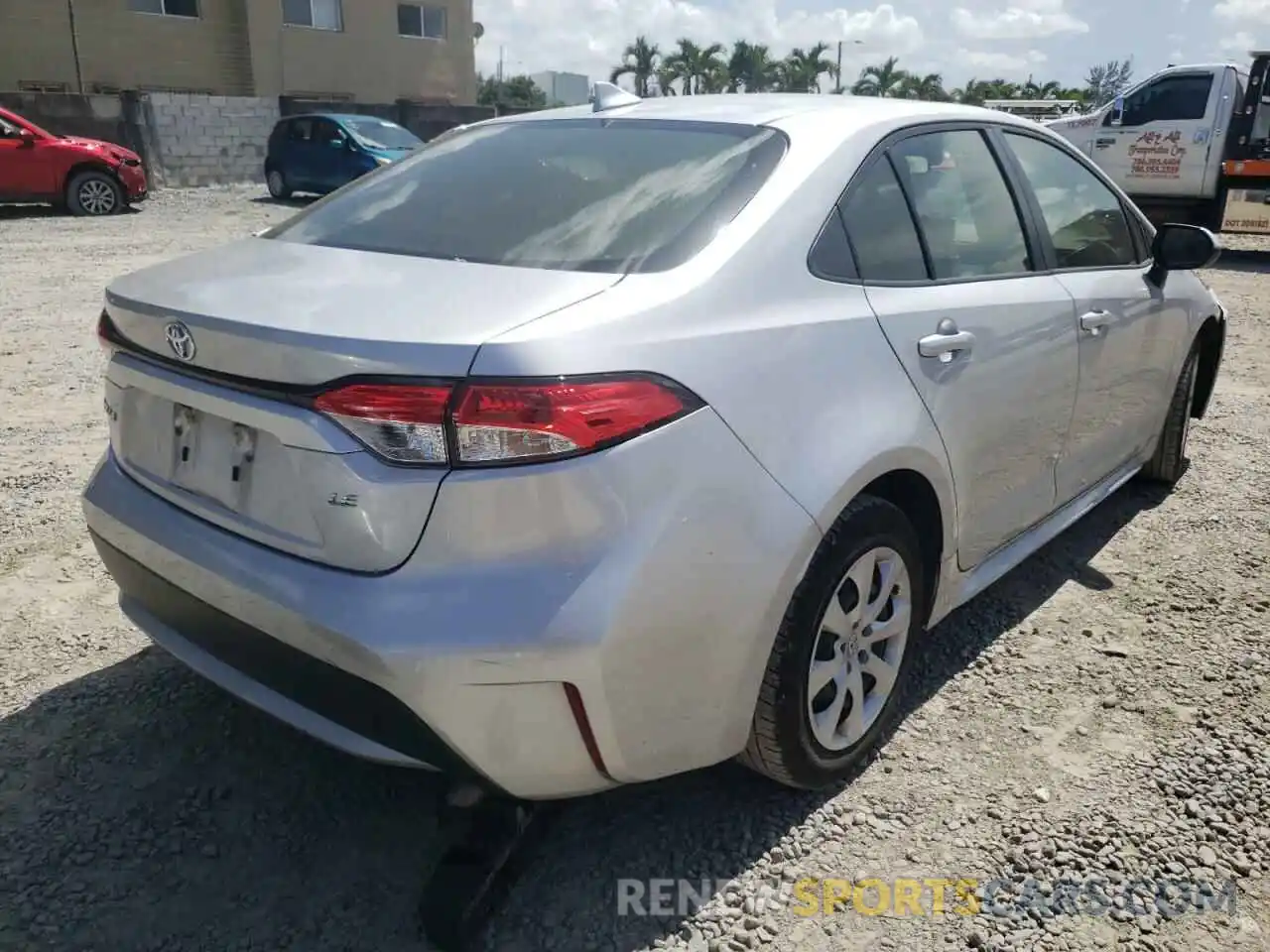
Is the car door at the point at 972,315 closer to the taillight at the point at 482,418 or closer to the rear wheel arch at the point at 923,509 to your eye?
the rear wheel arch at the point at 923,509

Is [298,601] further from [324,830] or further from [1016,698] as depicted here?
[1016,698]

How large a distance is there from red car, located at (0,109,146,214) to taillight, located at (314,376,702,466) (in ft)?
52.2

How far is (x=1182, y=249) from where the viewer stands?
3836 mm

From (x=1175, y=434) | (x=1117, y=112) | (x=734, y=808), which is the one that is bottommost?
(x=734, y=808)

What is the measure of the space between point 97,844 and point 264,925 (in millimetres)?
511

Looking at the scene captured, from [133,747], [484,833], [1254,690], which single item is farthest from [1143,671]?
[133,747]

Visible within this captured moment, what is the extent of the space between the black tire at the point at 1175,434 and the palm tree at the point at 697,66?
53946 millimetres

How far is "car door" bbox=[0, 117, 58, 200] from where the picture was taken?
584 inches

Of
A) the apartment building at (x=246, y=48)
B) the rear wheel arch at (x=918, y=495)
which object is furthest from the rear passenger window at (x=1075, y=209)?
the apartment building at (x=246, y=48)

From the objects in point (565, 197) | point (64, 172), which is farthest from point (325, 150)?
point (565, 197)

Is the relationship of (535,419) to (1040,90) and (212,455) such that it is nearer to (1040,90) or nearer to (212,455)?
(212,455)

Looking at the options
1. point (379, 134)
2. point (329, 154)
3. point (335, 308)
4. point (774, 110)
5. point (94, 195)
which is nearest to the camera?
point (335, 308)

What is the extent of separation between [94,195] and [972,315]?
16085mm

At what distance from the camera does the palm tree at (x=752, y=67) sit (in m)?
57.5
